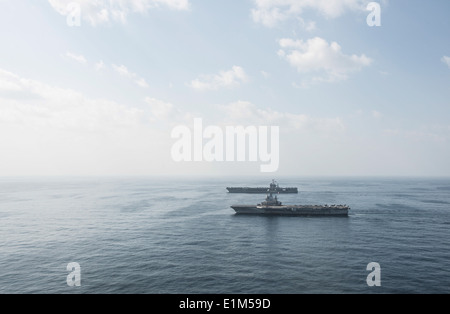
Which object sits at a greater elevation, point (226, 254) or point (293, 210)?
point (293, 210)

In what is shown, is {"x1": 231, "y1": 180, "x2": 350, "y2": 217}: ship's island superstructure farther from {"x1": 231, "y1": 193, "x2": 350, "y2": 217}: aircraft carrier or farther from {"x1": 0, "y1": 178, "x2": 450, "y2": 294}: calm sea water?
{"x1": 0, "y1": 178, "x2": 450, "y2": 294}: calm sea water

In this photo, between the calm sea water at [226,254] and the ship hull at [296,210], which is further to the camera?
the ship hull at [296,210]

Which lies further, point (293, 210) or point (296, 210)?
point (293, 210)

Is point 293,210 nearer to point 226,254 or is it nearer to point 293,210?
point 293,210

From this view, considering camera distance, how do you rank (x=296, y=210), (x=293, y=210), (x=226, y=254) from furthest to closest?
(x=293, y=210) < (x=296, y=210) < (x=226, y=254)

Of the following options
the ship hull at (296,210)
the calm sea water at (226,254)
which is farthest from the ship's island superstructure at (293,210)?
the calm sea water at (226,254)

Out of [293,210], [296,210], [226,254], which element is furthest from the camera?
[293,210]

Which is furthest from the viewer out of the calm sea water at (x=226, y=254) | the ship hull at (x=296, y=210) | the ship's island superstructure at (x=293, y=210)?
the ship's island superstructure at (x=293, y=210)

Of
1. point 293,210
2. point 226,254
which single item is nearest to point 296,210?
point 293,210

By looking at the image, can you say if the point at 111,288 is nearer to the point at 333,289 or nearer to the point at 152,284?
the point at 152,284

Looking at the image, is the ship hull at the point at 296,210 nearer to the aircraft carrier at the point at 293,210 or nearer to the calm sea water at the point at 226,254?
the aircraft carrier at the point at 293,210
